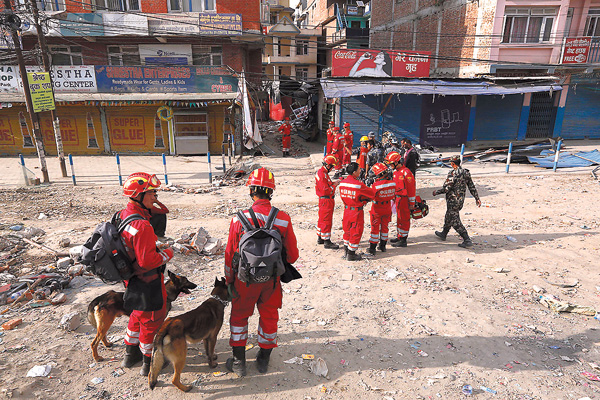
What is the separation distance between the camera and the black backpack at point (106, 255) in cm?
300

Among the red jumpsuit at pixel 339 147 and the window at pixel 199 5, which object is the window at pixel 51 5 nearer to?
the window at pixel 199 5

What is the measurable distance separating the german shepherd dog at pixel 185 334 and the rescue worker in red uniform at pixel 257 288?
209 millimetres

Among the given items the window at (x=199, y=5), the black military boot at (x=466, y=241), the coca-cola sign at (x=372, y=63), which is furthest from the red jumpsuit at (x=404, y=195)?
the window at (x=199, y=5)

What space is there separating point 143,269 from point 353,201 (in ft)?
11.8

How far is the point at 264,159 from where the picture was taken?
16594 mm

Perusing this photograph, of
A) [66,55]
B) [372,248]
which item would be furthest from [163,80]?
[372,248]

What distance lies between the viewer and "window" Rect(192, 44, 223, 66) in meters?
17.6

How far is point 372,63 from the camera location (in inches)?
680

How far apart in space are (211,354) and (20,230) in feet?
19.8

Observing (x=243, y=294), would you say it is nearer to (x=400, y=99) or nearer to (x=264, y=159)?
(x=264, y=159)

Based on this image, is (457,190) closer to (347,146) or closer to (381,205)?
(381,205)

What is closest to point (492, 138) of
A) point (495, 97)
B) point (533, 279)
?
point (495, 97)

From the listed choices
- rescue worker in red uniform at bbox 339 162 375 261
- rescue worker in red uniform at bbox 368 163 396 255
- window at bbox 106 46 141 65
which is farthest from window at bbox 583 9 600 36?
window at bbox 106 46 141 65

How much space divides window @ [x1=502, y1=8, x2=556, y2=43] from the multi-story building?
12244 millimetres
